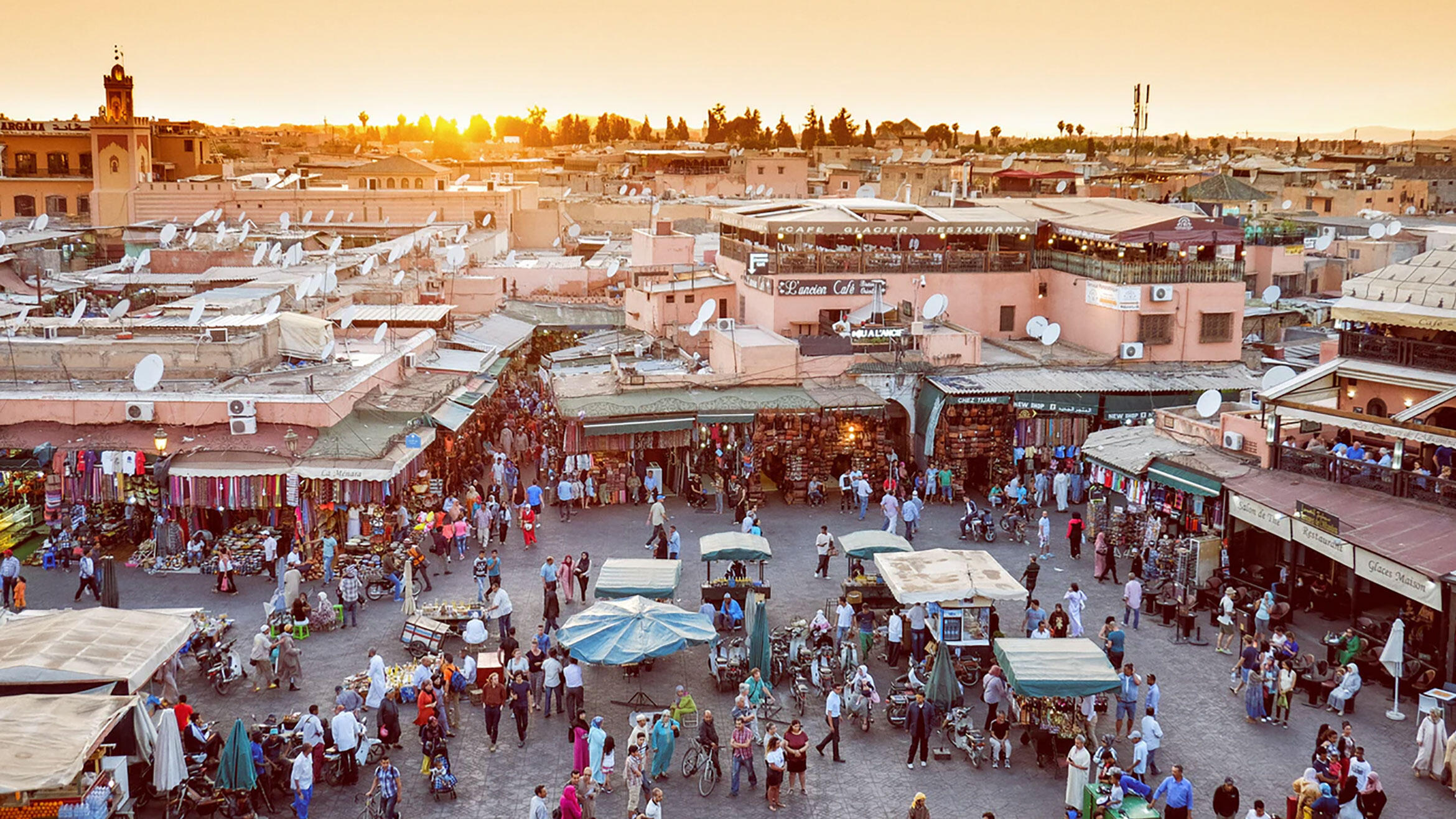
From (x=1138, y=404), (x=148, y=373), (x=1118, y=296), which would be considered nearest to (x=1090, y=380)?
(x=1138, y=404)

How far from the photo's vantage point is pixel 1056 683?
14.6 metres

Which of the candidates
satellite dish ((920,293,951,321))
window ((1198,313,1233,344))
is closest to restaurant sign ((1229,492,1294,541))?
satellite dish ((920,293,951,321))

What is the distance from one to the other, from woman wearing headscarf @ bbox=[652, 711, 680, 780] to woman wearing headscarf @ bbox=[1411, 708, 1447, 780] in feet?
28.1

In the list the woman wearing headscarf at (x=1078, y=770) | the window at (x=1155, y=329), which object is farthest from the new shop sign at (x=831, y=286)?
the woman wearing headscarf at (x=1078, y=770)

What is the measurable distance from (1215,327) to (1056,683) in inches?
732

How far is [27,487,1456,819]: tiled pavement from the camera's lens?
1395 centimetres

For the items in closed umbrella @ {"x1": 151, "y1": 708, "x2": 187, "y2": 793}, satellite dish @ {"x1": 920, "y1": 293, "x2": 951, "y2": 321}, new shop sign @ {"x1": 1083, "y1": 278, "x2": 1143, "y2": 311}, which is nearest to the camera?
closed umbrella @ {"x1": 151, "y1": 708, "x2": 187, "y2": 793}

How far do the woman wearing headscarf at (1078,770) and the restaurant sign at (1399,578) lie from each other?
5639 mm

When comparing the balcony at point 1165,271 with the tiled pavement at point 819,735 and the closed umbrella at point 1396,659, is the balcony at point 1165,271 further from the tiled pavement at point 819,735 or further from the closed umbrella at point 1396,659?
the closed umbrella at point 1396,659

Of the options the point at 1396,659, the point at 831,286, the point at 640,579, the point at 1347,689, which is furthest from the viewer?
the point at 831,286

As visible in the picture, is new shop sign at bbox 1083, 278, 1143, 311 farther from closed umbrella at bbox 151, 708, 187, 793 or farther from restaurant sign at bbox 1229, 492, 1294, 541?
closed umbrella at bbox 151, 708, 187, 793

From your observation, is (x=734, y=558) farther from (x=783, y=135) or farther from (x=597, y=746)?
(x=783, y=135)

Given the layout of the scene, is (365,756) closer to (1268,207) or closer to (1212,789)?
(1212,789)

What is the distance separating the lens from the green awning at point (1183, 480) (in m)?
21.0
